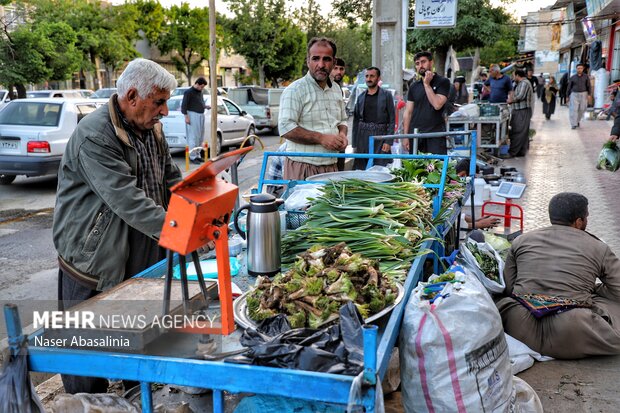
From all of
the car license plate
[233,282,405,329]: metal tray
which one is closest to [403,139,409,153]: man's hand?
[233,282,405,329]: metal tray

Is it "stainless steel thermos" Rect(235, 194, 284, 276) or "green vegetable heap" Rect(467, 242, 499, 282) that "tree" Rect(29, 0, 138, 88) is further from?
"stainless steel thermos" Rect(235, 194, 284, 276)

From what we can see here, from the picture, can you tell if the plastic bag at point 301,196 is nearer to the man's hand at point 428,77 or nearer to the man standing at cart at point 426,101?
the man standing at cart at point 426,101

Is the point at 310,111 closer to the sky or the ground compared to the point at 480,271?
closer to the sky

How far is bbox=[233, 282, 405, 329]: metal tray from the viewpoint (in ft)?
6.84

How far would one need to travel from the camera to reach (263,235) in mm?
2562

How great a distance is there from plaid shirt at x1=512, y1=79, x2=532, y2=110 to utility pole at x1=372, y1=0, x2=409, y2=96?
351 cm

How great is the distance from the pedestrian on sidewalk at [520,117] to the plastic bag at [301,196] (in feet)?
34.6

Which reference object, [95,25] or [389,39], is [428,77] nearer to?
[389,39]

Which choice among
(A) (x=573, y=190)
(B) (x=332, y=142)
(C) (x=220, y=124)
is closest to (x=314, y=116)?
(B) (x=332, y=142)

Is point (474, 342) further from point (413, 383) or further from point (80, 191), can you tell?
point (80, 191)

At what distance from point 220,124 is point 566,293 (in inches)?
502

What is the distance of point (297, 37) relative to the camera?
3644 cm

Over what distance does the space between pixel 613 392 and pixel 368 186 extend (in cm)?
194

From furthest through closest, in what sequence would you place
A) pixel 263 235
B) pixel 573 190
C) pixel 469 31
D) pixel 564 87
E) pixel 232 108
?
pixel 564 87 < pixel 469 31 < pixel 232 108 < pixel 573 190 < pixel 263 235
